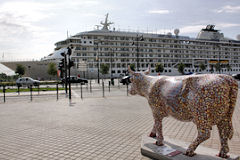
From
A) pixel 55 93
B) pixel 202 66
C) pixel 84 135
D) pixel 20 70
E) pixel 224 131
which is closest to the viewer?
pixel 224 131

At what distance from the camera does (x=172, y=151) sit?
467 cm

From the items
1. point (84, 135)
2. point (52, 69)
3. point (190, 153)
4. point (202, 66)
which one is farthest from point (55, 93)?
point (202, 66)

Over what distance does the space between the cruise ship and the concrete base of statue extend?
59902 mm

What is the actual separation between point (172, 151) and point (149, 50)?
3275 inches

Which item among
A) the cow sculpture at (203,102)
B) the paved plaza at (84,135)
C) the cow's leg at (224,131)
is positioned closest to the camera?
the cow sculpture at (203,102)

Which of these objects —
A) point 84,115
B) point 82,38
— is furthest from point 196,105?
point 82,38

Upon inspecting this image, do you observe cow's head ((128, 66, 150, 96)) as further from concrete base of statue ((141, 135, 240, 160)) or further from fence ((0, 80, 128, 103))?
fence ((0, 80, 128, 103))

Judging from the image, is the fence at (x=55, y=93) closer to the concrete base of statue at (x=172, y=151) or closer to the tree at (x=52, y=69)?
the concrete base of statue at (x=172, y=151)

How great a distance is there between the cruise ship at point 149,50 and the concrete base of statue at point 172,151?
2358 inches

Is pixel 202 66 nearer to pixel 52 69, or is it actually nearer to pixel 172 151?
pixel 52 69

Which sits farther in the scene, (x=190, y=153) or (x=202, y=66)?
(x=202, y=66)

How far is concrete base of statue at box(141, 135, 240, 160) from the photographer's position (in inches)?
170

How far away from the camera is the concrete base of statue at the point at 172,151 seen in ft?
14.2

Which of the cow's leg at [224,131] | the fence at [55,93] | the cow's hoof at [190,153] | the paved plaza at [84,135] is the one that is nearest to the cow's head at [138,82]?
the paved plaza at [84,135]
